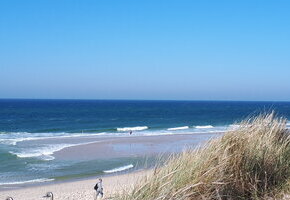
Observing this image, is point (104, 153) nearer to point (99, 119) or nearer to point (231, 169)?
point (231, 169)

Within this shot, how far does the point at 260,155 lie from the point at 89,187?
1191cm

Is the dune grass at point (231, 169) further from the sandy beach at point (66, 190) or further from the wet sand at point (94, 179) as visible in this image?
the sandy beach at point (66, 190)

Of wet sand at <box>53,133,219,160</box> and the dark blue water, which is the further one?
the dark blue water

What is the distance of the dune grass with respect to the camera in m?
4.11

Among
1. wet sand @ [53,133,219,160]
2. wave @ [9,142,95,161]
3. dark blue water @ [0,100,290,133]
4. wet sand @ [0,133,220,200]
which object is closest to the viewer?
wet sand @ [0,133,220,200]

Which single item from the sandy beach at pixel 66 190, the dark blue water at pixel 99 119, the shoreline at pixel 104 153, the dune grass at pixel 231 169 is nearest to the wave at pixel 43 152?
the shoreline at pixel 104 153

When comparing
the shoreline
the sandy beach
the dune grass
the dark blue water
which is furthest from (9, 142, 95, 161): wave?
the dune grass

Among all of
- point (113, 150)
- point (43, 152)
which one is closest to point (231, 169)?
point (113, 150)

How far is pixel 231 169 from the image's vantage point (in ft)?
16.4

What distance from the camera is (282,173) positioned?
5.82 m

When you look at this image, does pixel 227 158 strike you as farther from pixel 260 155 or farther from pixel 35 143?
pixel 35 143

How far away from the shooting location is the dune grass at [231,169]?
411 centimetres

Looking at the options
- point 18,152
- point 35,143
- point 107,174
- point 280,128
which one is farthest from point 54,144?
point 280,128

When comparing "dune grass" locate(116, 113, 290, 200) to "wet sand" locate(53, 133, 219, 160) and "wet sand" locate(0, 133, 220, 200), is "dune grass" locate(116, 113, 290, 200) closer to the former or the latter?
"wet sand" locate(0, 133, 220, 200)
